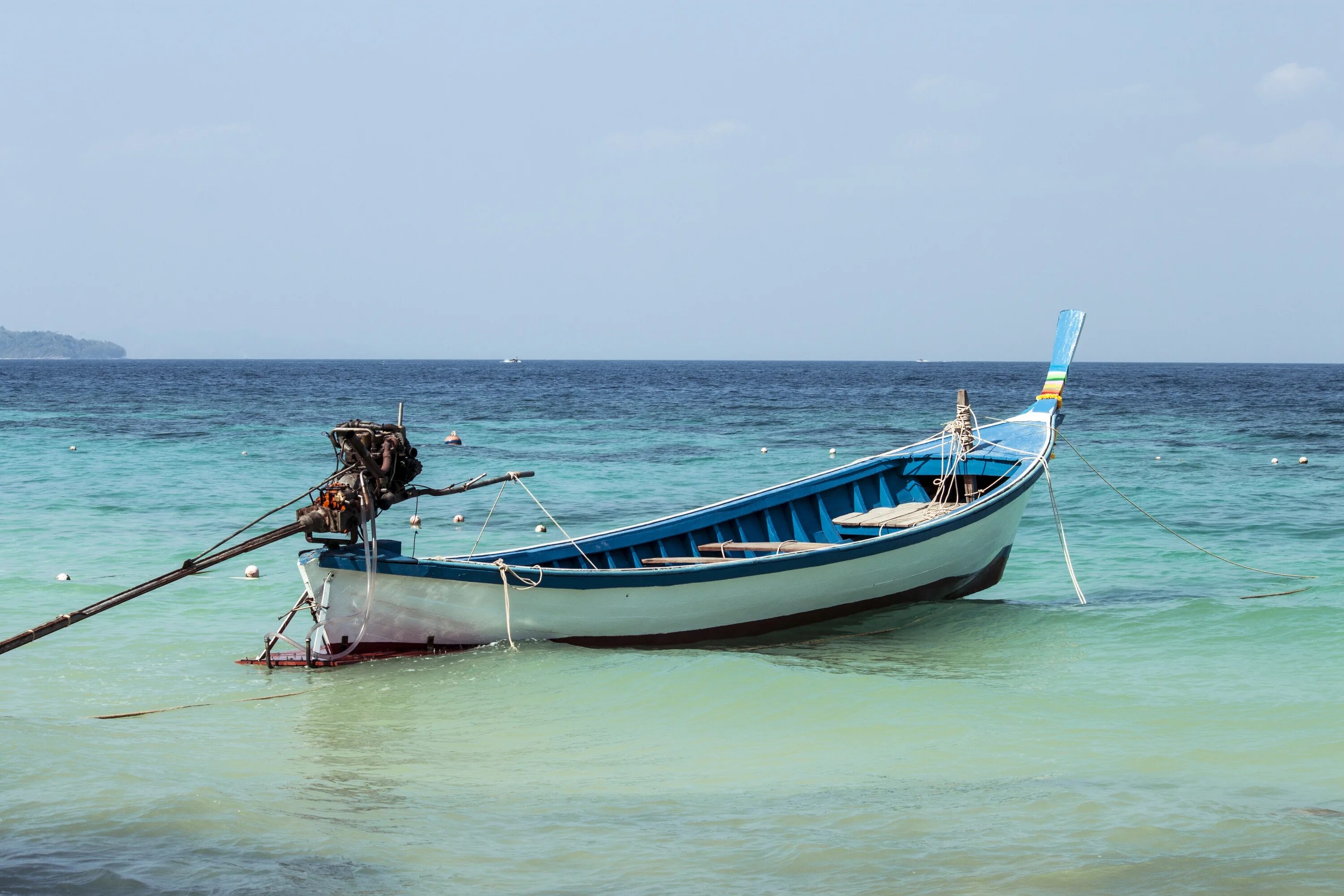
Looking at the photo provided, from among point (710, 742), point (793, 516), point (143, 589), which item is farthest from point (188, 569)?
point (793, 516)

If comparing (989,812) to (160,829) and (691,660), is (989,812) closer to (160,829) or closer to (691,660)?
(691,660)

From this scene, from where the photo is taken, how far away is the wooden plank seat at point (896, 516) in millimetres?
12008

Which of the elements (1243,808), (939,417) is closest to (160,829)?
(1243,808)

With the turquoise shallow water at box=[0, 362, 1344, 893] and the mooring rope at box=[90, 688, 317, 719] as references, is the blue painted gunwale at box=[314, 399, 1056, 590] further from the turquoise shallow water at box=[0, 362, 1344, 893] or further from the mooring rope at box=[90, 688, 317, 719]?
the mooring rope at box=[90, 688, 317, 719]

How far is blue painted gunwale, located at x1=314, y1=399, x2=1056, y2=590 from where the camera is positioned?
8.96 metres

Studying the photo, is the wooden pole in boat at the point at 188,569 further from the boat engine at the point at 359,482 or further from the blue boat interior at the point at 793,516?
the blue boat interior at the point at 793,516

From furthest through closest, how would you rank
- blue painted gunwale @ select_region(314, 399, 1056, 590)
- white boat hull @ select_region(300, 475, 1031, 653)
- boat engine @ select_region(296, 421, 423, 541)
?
blue painted gunwale @ select_region(314, 399, 1056, 590) → white boat hull @ select_region(300, 475, 1031, 653) → boat engine @ select_region(296, 421, 423, 541)

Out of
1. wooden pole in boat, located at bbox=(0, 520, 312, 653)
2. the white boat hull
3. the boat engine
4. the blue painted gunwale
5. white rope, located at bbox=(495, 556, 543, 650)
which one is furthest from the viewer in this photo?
white rope, located at bbox=(495, 556, 543, 650)

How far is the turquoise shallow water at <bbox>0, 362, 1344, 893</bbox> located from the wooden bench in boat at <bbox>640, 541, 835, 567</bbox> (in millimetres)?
884

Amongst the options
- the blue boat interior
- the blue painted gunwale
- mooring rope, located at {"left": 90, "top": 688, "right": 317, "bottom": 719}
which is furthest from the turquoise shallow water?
the blue boat interior

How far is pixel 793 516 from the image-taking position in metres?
12.9

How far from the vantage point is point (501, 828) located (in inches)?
243

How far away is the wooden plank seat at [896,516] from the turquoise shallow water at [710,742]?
100 cm

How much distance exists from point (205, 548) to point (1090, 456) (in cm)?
2203
